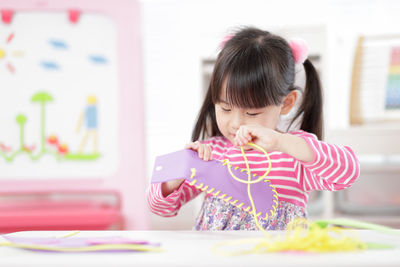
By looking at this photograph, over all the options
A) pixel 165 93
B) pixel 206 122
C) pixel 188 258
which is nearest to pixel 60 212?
pixel 206 122

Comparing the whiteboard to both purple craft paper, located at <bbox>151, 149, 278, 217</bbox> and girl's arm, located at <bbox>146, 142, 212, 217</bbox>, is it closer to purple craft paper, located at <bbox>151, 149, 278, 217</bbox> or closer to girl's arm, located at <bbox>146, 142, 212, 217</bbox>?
girl's arm, located at <bbox>146, 142, 212, 217</bbox>

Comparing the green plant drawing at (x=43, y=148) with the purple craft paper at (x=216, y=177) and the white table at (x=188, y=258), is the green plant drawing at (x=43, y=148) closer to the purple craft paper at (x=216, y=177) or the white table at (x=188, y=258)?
the purple craft paper at (x=216, y=177)

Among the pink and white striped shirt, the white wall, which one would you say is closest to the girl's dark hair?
the pink and white striped shirt

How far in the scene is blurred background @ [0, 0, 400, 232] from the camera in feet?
4.83

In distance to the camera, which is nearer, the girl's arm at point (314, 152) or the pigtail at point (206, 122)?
the girl's arm at point (314, 152)

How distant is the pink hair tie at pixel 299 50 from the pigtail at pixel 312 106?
68 mm

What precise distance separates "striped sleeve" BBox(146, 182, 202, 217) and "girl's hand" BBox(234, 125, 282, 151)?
0.18 metres

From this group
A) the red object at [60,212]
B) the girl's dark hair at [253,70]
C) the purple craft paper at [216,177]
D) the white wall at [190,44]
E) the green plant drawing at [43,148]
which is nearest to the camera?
the purple craft paper at [216,177]

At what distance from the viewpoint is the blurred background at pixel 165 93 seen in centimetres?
147

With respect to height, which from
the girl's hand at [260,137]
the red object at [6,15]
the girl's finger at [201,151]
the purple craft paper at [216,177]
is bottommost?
the purple craft paper at [216,177]

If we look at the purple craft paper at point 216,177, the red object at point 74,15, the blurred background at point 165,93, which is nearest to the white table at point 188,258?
the purple craft paper at point 216,177

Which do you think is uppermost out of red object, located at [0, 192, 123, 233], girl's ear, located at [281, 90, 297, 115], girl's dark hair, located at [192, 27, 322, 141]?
girl's dark hair, located at [192, 27, 322, 141]

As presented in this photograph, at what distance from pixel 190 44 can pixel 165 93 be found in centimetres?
29

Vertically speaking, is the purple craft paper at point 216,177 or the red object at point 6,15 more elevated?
the red object at point 6,15
